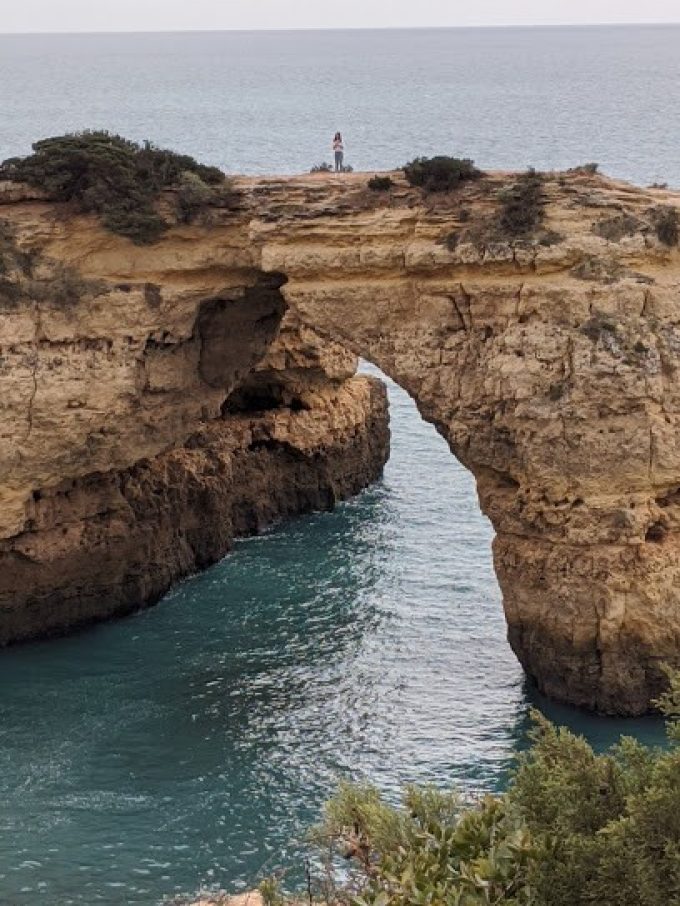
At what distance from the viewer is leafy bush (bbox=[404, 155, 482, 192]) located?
38625mm

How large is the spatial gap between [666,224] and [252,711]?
1318 cm

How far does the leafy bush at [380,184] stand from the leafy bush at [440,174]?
1.54ft

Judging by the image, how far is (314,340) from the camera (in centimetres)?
5097

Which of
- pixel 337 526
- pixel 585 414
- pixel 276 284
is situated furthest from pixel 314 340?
pixel 585 414

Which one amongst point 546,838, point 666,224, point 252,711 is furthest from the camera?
point 252,711

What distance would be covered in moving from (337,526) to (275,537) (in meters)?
1.81

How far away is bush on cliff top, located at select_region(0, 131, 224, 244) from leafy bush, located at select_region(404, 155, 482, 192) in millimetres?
4593

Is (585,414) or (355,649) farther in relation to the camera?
(355,649)

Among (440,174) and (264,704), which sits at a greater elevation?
(440,174)

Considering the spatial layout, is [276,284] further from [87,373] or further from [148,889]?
[148,889]

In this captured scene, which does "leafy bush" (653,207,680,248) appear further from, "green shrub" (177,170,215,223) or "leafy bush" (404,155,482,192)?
"green shrub" (177,170,215,223)

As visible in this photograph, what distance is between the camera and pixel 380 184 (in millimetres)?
38781

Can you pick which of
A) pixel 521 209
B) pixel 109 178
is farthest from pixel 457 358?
pixel 109 178

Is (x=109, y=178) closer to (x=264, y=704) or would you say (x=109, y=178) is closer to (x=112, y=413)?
(x=112, y=413)
